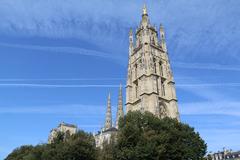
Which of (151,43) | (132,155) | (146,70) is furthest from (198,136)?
(151,43)

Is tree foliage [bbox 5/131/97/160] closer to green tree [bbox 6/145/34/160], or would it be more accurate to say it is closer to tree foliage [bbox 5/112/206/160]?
tree foliage [bbox 5/112/206/160]

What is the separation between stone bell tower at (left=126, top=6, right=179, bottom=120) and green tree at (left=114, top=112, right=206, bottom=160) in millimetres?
12689

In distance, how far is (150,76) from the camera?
52.7 meters

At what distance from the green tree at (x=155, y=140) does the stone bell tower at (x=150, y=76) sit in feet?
41.6

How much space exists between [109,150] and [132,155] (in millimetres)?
4367

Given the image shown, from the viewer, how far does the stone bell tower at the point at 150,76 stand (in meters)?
50.9

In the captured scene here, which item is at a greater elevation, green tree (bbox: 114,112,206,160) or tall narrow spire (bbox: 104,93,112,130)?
tall narrow spire (bbox: 104,93,112,130)

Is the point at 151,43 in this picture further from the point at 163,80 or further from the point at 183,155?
the point at 183,155

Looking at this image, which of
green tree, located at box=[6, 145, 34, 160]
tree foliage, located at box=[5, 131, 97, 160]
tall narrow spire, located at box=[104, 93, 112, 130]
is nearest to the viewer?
tree foliage, located at box=[5, 131, 97, 160]

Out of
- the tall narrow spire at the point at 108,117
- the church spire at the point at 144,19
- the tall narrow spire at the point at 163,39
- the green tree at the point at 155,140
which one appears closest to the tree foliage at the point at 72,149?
the green tree at the point at 155,140

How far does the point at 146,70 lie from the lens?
53.8 metres

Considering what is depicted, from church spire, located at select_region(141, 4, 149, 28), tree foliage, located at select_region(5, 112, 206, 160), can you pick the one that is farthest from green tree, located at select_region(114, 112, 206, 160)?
church spire, located at select_region(141, 4, 149, 28)

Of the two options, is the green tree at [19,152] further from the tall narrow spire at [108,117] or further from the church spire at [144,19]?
the church spire at [144,19]

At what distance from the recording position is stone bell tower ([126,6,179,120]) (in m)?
50.9
